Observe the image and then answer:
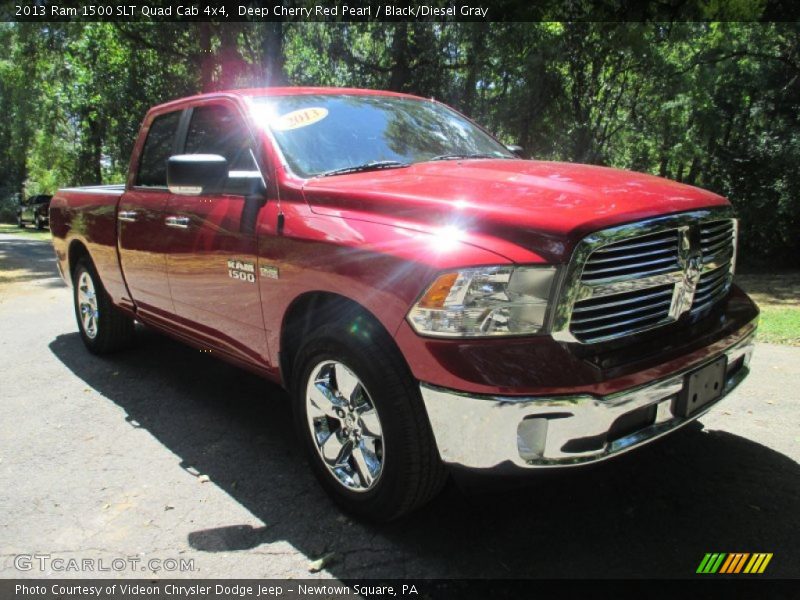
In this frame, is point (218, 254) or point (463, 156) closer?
point (218, 254)

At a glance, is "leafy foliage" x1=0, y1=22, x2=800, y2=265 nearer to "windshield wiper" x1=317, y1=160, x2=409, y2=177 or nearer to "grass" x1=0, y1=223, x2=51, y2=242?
"grass" x1=0, y1=223, x2=51, y2=242

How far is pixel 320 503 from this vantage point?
9.95ft

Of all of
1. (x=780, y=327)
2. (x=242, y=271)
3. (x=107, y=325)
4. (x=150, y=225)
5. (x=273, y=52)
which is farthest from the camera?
(x=273, y=52)

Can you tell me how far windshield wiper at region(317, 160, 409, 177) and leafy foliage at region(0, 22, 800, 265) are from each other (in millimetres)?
11851

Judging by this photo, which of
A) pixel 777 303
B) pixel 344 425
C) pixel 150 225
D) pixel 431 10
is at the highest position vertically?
pixel 431 10

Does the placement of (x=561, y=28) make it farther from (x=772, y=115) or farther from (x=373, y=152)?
(x=373, y=152)

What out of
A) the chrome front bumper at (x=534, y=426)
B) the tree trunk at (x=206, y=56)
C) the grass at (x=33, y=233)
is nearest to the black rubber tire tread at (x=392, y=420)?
the chrome front bumper at (x=534, y=426)

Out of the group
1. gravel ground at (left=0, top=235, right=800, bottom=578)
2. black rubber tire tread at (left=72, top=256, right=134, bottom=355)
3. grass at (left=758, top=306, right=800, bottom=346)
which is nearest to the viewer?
gravel ground at (left=0, top=235, right=800, bottom=578)

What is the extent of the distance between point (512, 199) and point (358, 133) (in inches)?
53.8

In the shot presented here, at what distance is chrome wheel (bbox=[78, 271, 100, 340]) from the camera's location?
5.39 meters

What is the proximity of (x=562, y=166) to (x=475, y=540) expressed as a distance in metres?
1.90

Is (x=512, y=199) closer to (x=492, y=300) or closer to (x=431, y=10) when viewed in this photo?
(x=492, y=300)

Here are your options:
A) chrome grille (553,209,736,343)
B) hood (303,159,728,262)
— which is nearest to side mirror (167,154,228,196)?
hood (303,159,728,262)

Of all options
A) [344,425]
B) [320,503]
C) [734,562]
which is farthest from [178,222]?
[734,562]
